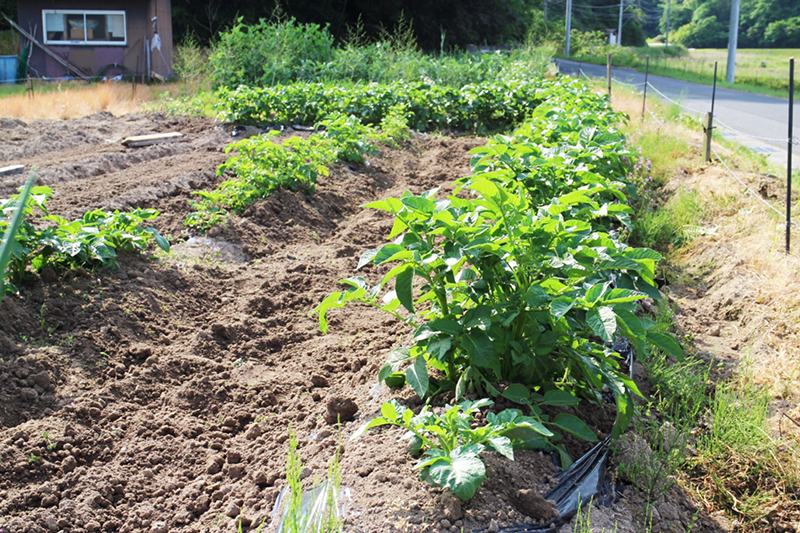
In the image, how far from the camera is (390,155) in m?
9.11

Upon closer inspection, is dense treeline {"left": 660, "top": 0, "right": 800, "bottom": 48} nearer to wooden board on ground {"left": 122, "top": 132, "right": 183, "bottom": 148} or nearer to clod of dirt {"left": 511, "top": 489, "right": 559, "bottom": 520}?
wooden board on ground {"left": 122, "top": 132, "right": 183, "bottom": 148}

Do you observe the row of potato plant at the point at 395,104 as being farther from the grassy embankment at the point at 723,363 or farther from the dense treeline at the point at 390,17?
the dense treeline at the point at 390,17

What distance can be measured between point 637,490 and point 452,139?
27.4ft

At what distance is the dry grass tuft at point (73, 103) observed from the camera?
1162 cm

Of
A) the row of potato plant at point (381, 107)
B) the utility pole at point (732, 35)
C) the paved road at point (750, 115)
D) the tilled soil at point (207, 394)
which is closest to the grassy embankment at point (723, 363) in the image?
the tilled soil at point (207, 394)

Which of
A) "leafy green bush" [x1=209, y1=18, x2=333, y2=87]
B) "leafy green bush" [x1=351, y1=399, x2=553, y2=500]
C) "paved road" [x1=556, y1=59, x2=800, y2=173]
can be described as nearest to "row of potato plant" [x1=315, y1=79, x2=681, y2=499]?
"leafy green bush" [x1=351, y1=399, x2=553, y2=500]

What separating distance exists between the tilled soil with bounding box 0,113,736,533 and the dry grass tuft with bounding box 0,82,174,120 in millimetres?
6617

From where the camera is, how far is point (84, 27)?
19.6 m

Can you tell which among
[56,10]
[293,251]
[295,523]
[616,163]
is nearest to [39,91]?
[56,10]

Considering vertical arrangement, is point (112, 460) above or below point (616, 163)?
below

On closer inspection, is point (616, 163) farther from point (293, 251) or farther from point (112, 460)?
point (112, 460)

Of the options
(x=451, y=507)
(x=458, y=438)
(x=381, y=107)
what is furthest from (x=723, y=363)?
(x=381, y=107)

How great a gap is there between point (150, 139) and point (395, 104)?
4.06 metres

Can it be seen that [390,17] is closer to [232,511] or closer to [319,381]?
[319,381]
